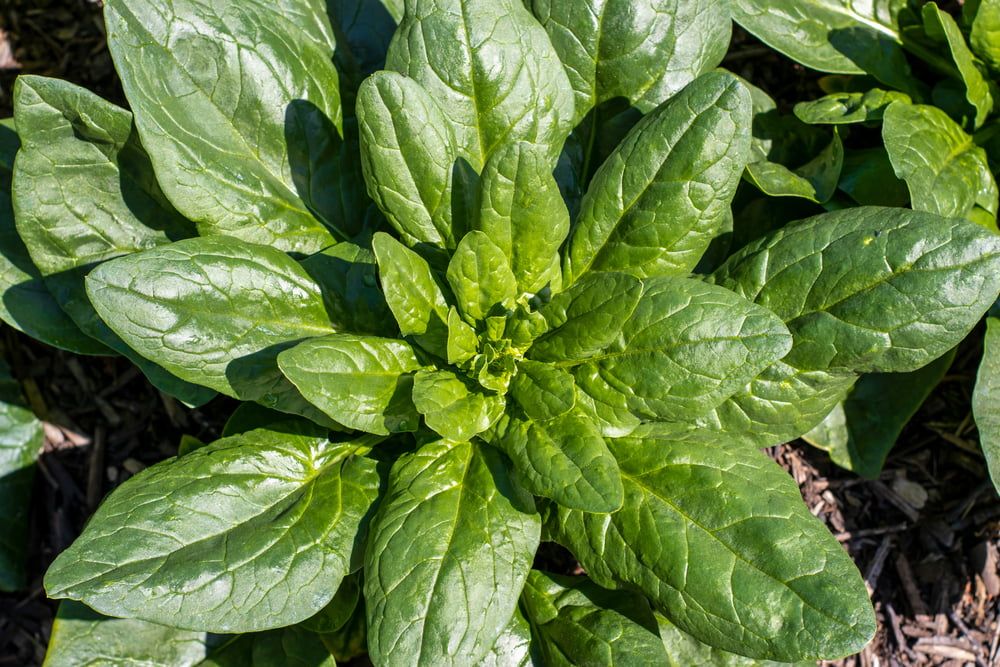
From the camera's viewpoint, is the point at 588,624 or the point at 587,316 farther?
the point at 588,624

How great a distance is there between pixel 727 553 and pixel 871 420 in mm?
1419

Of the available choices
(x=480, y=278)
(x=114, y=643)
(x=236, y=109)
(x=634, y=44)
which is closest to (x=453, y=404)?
(x=480, y=278)

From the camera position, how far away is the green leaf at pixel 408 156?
250 centimetres

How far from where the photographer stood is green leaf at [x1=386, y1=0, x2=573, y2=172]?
8.69ft

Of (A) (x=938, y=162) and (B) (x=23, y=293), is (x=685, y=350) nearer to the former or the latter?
(A) (x=938, y=162)

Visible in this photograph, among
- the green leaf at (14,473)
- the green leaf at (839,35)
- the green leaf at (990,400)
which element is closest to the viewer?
the green leaf at (990,400)

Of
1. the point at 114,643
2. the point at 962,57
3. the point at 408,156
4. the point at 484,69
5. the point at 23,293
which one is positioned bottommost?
the point at 114,643

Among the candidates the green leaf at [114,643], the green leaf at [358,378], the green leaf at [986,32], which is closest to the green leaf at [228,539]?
the green leaf at [358,378]

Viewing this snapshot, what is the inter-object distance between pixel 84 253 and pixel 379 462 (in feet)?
4.09

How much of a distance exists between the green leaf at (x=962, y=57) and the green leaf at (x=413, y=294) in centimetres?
212

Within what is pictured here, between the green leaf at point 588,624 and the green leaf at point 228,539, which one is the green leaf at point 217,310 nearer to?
the green leaf at point 228,539

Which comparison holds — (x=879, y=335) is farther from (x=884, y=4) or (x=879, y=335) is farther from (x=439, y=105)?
(x=884, y=4)

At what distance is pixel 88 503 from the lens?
3.90 metres

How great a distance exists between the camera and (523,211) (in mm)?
2525
